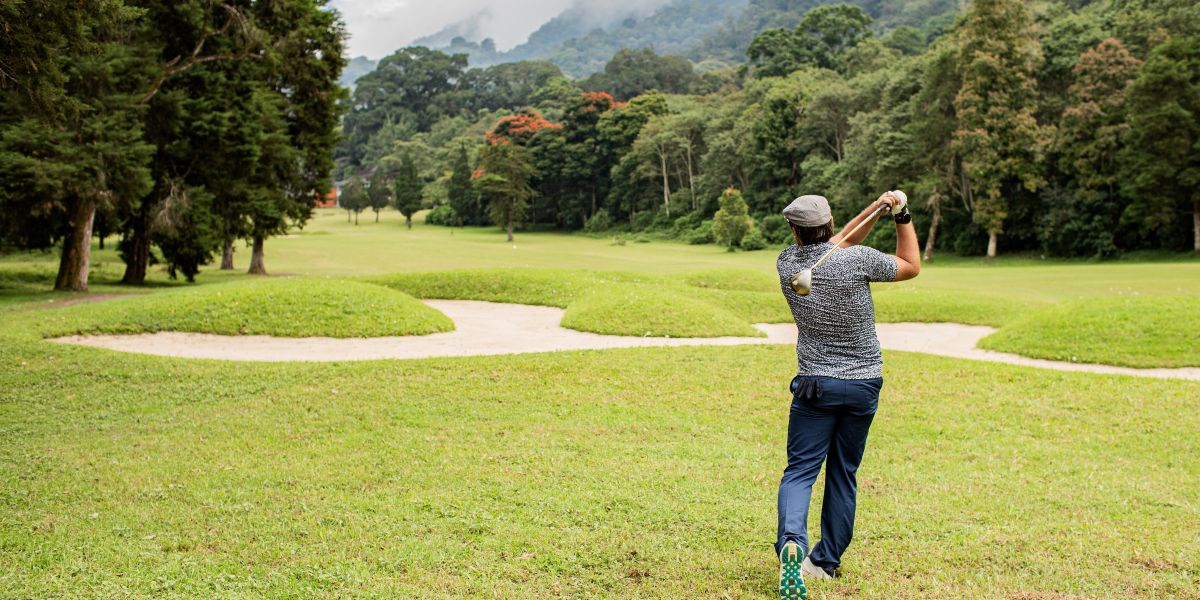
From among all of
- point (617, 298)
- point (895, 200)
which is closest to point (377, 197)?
point (617, 298)

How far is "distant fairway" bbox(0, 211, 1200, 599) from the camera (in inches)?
216

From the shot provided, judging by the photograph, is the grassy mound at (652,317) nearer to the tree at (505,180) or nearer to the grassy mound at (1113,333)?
the grassy mound at (1113,333)

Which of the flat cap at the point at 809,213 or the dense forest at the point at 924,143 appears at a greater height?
the dense forest at the point at 924,143

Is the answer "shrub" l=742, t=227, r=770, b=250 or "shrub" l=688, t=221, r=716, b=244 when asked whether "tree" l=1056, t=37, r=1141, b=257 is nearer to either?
"shrub" l=742, t=227, r=770, b=250

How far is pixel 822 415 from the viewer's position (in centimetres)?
509

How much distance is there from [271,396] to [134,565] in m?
5.65

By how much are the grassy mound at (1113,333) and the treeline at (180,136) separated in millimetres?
16428

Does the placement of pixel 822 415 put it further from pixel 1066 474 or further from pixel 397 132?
pixel 397 132

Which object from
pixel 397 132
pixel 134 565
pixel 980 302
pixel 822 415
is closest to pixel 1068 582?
pixel 822 415

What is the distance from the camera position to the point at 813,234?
513 cm

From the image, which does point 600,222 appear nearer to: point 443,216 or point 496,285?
point 443,216

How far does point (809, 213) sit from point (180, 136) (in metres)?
26.4

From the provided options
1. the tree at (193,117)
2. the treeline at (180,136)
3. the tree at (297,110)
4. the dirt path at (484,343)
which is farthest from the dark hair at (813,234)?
the tree at (297,110)

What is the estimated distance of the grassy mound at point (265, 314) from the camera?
1603 centimetres
